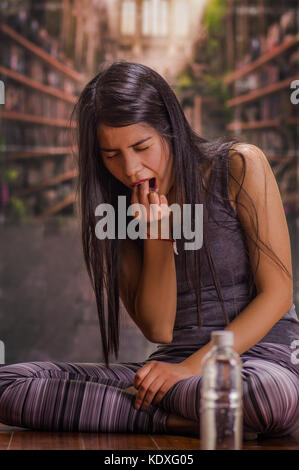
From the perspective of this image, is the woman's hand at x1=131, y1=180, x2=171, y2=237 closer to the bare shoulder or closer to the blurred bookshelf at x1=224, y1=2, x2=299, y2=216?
the bare shoulder

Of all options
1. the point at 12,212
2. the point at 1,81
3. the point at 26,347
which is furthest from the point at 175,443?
the point at 1,81

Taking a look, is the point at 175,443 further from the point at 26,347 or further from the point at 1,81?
the point at 1,81

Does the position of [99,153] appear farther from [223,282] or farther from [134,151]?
[223,282]

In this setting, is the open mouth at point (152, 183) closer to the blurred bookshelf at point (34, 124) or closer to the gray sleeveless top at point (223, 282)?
the gray sleeveless top at point (223, 282)

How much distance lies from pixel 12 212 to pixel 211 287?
3.02m

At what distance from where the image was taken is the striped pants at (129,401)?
4.23 ft

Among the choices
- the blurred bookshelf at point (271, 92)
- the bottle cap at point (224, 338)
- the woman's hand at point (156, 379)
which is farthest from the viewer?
the blurred bookshelf at point (271, 92)

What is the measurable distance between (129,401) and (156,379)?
0.29 ft

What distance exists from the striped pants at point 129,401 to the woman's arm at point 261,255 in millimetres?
61

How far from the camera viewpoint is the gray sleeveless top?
1.49 m

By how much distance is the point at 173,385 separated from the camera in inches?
53.5

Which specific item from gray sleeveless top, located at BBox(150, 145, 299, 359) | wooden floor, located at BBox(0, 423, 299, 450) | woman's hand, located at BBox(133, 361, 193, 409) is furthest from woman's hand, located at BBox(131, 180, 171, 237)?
wooden floor, located at BBox(0, 423, 299, 450)

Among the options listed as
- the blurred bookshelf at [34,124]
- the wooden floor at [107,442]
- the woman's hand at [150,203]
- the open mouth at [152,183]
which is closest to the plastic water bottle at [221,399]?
the wooden floor at [107,442]

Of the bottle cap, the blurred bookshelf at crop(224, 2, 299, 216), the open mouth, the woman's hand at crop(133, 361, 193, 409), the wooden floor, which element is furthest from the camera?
the blurred bookshelf at crop(224, 2, 299, 216)
